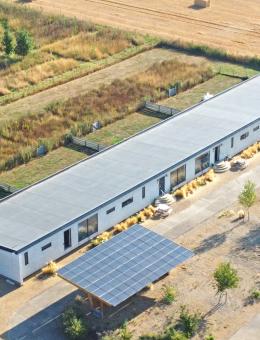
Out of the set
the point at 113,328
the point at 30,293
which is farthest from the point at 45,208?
the point at 113,328

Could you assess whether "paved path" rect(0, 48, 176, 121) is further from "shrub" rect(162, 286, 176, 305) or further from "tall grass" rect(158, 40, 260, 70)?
"shrub" rect(162, 286, 176, 305)

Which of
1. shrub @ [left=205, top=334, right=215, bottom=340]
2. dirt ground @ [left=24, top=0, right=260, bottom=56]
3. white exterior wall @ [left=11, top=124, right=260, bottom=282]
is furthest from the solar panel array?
dirt ground @ [left=24, top=0, right=260, bottom=56]

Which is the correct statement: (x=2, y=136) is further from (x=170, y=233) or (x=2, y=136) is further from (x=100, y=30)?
(x=100, y=30)

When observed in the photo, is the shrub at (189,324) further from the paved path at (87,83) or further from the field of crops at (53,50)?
the field of crops at (53,50)

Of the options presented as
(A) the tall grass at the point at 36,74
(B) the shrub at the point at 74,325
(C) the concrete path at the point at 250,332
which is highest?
(A) the tall grass at the point at 36,74

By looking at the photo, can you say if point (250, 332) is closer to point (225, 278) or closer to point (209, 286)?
point (225, 278)

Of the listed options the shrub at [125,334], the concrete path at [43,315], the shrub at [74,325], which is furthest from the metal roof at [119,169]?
the shrub at [125,334]
